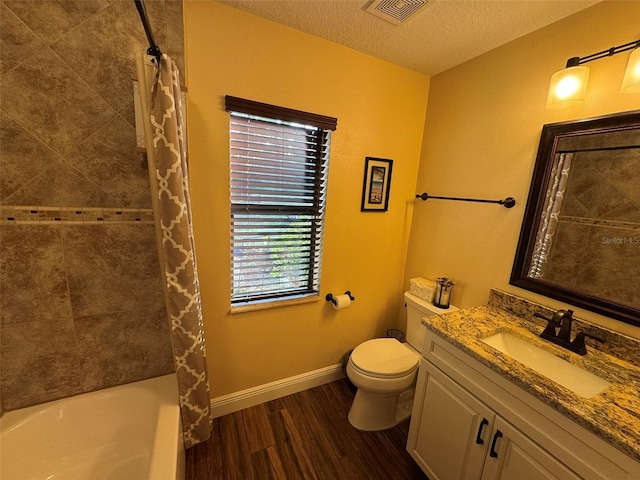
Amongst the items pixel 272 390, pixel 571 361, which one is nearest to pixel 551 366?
pixel 571 361

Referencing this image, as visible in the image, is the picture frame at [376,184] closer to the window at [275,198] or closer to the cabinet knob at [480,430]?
the window at [275,198]

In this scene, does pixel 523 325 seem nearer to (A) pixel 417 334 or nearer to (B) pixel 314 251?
(A) pixel 417 334

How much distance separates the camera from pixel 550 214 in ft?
4.46

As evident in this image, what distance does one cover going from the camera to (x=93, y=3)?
1.13 meters

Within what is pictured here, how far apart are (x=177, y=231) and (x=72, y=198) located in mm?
561

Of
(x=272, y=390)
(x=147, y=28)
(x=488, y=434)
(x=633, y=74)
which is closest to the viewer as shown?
(x=147, y=28)

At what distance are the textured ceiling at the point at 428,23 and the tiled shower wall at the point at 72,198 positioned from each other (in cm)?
59

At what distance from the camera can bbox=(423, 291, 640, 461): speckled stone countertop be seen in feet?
2.57

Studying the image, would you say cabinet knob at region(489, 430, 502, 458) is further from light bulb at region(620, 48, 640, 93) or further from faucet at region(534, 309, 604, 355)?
light bulb at region(620, 48, 640, 93)

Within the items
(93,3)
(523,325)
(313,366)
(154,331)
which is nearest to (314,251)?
(313,366)

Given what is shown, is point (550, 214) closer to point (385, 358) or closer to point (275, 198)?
point (385, 358)

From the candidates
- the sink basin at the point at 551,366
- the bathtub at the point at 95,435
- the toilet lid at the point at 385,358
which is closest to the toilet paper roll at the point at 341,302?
the toilet lid at the point at 385,358

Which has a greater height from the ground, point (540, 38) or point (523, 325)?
point (540, 38)

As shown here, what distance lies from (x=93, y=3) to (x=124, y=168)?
0.70 meters
